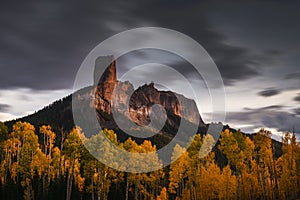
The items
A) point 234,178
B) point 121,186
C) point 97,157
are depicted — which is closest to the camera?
point 97,157

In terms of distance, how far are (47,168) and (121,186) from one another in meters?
26.4

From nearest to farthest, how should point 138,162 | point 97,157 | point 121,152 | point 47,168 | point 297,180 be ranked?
point 97,157 < point 121,152 < point 138,162 < point 297,180 < point 47,168

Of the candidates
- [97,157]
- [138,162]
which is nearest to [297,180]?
[138,162]

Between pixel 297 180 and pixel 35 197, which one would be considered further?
pixel 35 197

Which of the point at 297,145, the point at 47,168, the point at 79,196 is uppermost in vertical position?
the point at 297,145

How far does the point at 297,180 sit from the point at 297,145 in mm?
8529

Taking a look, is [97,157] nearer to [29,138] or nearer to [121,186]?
[29,138]

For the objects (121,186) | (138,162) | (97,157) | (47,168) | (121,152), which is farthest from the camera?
(121,186)

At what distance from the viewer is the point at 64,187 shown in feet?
208

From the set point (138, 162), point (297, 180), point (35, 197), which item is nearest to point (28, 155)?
point (35, 197)

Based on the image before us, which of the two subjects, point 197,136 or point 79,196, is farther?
point 79,196

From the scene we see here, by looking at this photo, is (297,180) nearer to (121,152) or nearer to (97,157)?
(121,152)

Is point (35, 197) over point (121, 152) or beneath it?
beneath

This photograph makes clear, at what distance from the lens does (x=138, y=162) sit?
180ft
